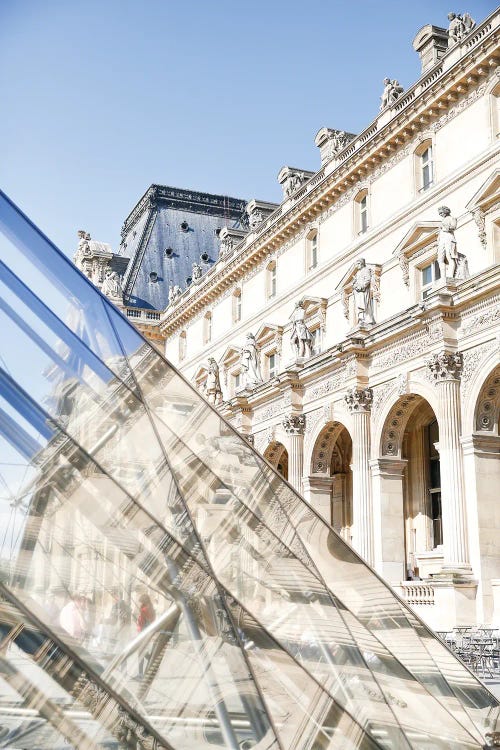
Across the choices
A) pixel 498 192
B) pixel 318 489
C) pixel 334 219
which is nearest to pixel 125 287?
pixel 334 219

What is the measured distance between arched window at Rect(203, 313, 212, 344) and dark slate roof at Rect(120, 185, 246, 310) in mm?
12898

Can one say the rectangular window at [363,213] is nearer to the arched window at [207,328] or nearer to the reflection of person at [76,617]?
the arched window at [207,328]

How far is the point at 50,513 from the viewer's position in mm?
3809

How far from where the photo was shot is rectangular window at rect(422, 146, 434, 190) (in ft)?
87.9

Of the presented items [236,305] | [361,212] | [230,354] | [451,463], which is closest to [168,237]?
[236,305]

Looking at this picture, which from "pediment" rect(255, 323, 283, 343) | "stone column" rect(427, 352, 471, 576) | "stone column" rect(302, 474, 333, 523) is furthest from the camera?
"pediment" rect(255, 323, 283, 343)

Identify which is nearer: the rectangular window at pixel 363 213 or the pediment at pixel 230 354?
the rectangular window at pixel 363 213

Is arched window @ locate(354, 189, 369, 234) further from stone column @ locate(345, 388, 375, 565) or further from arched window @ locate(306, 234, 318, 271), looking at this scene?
stone column @ locate(345, 388, 375, 565)

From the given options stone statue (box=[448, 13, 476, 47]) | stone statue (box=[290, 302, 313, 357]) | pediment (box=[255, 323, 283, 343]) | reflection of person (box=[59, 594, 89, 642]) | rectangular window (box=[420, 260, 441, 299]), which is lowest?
reflection of person (box=[59, 594, 89, 642])

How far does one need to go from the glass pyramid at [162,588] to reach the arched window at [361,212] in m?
25.5

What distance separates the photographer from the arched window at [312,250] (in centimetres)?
3341

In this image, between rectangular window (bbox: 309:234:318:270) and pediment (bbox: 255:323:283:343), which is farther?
pediment (bbox: 255:323:283:343)

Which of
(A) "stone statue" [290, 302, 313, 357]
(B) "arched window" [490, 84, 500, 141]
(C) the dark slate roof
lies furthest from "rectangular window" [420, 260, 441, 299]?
(C) the dark slate roof

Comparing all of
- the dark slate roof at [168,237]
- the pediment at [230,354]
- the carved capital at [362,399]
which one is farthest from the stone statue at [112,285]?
the carved capital at [362,399]
